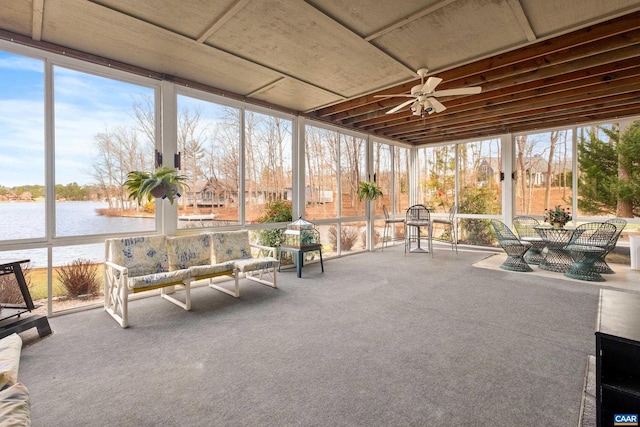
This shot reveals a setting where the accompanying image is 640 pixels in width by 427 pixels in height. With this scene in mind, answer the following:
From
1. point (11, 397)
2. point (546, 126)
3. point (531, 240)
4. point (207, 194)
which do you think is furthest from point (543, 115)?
point (11, 397)

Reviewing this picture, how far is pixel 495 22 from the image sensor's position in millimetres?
2941

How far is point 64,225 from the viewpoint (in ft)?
11.8

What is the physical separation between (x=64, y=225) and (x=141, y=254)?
89 cm

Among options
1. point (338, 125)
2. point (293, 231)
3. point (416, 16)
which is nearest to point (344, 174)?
point (338, 125)

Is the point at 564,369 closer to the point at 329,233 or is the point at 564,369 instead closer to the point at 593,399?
the point at 593,399

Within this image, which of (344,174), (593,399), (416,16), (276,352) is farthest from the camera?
(344,174)

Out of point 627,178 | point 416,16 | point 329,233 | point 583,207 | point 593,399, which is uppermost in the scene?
point 416,16

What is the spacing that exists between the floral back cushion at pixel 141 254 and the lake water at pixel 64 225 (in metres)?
0.39

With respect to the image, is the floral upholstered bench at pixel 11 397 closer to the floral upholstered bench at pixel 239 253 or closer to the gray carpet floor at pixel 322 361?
the gray carpet floor at pixel 322 361

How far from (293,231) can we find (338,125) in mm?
2813

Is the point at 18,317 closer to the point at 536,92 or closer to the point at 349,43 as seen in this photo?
the point at 349,43

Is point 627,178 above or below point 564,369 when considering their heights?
above

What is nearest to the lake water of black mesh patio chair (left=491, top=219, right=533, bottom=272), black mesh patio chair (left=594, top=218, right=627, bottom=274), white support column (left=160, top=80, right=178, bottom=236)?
white support column (left=160, top=80, right=178, bottom=236)

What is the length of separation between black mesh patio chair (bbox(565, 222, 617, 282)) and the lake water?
6661 millimetres
